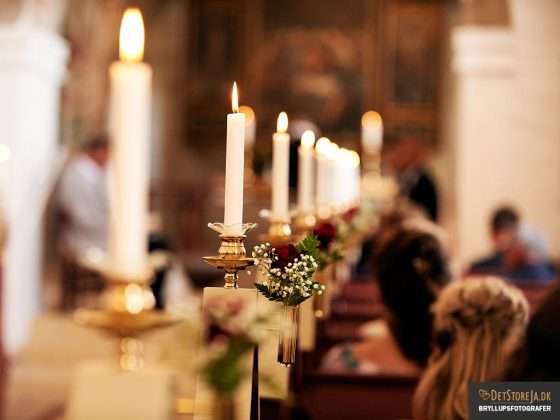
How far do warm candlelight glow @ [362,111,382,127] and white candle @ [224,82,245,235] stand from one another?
1177cm

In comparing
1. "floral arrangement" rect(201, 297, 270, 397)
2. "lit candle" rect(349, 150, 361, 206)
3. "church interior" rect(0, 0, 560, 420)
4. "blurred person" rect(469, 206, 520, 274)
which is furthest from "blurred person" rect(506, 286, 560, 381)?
"blurred person" rect(469, 206, 520, 274)

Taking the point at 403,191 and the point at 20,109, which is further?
the point at 403,191

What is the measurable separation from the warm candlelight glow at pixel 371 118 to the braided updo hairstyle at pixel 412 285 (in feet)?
32.8

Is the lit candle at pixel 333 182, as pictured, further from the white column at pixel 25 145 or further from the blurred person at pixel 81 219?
the blurred person at pixel 81 219

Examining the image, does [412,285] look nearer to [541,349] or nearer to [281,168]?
[281,168]

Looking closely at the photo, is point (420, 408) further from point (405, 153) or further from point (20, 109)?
point (405, 153)

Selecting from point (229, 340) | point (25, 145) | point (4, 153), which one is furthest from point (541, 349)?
point (25, 145)

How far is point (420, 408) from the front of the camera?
9.56ft

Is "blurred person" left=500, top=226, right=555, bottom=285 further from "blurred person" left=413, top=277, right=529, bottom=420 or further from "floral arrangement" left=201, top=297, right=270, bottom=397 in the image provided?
"floral arrangement" left=201, top=297, right=270, bottom=397

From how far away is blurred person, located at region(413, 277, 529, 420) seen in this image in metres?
2.86

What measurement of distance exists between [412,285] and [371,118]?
11.7 metres

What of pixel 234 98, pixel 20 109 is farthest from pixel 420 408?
pixel 20 109

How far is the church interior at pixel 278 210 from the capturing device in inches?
65.1

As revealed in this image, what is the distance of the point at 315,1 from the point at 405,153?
6.16m
